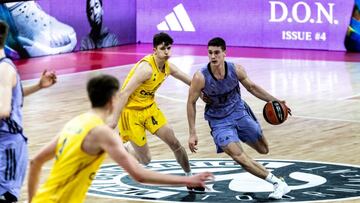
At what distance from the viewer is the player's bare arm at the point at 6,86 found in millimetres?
7003

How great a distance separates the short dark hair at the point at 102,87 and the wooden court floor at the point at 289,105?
4500 mm

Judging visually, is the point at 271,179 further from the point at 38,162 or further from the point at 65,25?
the point at 65,25

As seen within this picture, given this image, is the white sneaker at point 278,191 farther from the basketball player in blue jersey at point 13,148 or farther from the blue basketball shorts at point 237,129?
the basketball player in blue jersey at point 13,148

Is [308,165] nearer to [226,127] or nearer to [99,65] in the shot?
[226,127]

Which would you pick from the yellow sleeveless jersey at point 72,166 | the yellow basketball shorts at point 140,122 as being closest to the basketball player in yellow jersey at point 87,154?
the yellow sleeveless jersey at point 72,166

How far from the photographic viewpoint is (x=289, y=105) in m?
17.2

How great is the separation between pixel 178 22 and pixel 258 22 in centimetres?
260

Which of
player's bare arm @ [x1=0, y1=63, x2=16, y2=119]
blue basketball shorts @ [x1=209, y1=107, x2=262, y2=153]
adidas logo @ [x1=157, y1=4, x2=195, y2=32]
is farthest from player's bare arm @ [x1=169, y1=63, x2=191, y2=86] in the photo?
adidas logo @ [x1=157, y1=4, x2=195, y2=32]

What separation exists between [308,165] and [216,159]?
1.30m

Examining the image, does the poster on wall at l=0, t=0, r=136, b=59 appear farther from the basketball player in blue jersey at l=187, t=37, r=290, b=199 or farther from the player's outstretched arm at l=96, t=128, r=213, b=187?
the player's outstretched arm at l=96, t=128, r=213, b=187

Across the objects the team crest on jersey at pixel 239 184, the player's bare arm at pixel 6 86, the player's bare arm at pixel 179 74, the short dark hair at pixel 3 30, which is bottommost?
the team crest on jersey at pixel 239 184

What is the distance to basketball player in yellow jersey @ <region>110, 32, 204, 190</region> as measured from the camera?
35.6 ft

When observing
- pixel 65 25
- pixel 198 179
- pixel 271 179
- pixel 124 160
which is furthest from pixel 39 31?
pixel 198 179

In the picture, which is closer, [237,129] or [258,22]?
[237,129]
